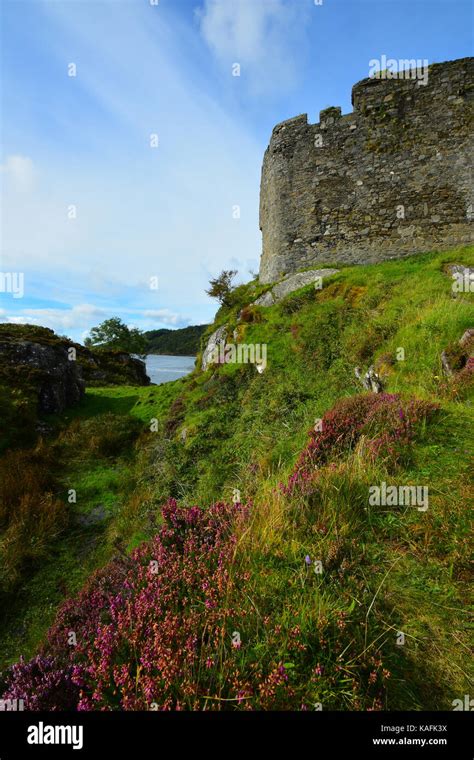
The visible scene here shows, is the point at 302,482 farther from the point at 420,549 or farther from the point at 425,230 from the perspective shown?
the point at 425,230

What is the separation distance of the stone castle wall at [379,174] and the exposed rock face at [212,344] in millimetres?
5278

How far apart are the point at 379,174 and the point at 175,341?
3880 inches

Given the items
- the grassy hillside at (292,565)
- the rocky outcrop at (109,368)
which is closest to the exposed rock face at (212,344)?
the grassy hillside at (292,565)

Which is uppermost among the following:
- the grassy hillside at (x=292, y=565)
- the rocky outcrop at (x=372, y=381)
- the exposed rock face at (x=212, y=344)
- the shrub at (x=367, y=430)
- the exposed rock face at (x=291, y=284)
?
the exposed rock face at (x=291, y=284)

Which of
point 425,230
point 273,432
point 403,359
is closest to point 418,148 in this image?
point 425,230

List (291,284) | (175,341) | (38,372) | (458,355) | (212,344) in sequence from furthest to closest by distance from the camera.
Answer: (175,341), (212,344), (291,284), (38,372), (458,355)

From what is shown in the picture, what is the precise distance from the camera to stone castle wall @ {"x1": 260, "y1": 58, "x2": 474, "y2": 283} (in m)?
15.3

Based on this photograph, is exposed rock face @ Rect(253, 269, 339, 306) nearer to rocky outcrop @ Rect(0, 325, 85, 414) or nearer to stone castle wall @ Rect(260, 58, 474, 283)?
stone castle wall @ Rect(260, 58, 474, 283)

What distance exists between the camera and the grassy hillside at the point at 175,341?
101 meters

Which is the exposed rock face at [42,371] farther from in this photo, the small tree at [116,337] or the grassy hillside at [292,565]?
the small tree at [116,337]

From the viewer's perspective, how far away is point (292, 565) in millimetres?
3402

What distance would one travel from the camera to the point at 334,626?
8.66 ft

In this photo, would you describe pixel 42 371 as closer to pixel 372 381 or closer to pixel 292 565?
pixel 372 381

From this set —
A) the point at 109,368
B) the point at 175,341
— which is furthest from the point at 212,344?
the point at 175,341
